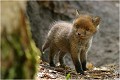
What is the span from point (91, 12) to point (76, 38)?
27.7 feet

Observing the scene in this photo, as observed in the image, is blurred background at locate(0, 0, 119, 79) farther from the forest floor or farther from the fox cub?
the forest floor

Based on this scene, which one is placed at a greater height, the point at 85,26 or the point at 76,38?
the point at 85,26

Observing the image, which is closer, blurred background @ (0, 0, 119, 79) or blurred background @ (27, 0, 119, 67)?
blurred background @ (0, 0, 119, 79)

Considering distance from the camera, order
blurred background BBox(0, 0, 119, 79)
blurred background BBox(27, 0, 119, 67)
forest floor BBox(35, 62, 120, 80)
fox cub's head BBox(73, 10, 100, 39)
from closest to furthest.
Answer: blurred background BBox(0, 0, 119, 79), forest floor BBox(35, 62, 120, 80), fox cub's head BBox(73, 10, 100, 39), blurred background BBox(27, 0, 119, 67)

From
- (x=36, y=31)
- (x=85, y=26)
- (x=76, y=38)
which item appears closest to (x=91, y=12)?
(x=36, y=31)

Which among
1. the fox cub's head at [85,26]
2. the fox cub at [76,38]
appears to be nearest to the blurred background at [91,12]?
the fox cub at [76,38]

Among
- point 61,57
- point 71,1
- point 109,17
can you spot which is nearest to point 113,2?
point 109,17

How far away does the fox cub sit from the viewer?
902 cm

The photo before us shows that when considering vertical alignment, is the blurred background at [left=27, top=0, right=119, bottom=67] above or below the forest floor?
above

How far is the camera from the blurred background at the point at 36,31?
4053 mm

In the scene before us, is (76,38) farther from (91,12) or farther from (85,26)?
(91,12)

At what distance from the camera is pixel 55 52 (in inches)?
415

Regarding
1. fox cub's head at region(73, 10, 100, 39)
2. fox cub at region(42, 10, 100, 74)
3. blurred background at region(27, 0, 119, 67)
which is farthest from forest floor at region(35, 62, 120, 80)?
blurred background at region(27, 0, 119, 67)

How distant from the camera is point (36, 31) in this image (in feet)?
47.9
